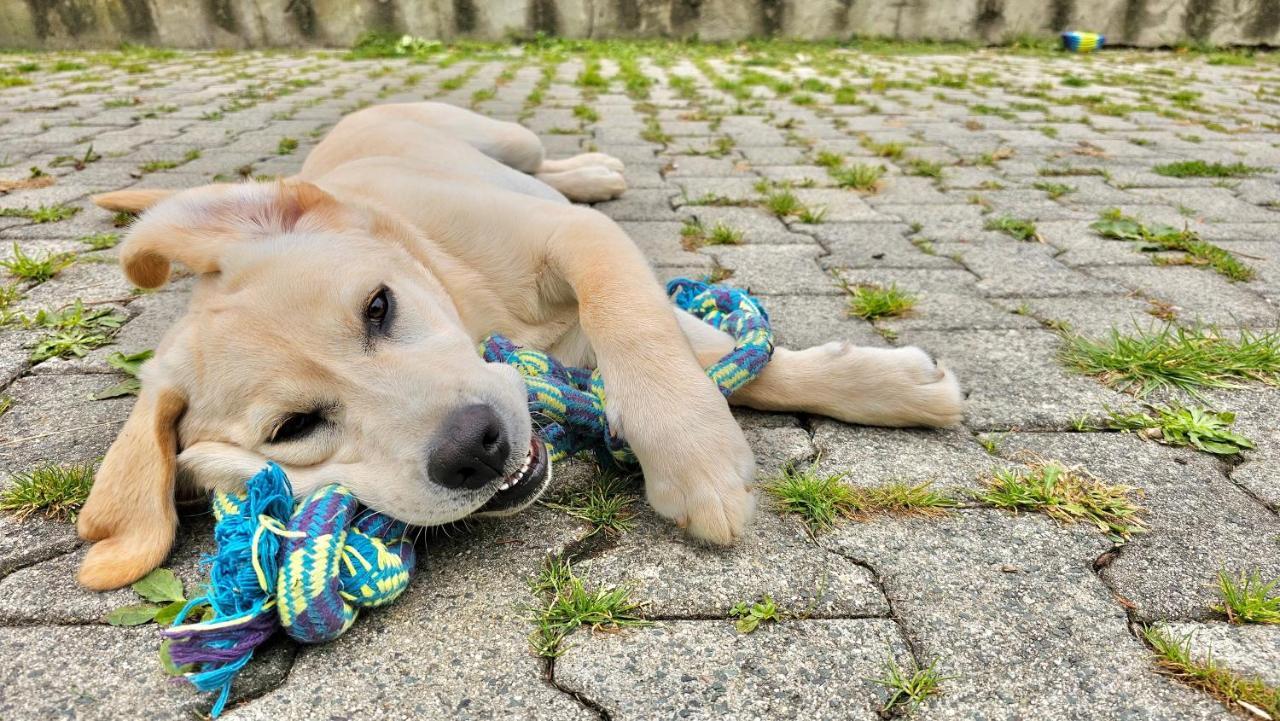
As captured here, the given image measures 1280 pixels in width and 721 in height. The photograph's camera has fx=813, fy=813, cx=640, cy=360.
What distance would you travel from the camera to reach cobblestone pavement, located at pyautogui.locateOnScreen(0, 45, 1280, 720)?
144 cm

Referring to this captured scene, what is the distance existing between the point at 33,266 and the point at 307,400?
247 cm

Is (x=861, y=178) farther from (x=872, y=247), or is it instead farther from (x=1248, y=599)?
(x=1248, y=599)

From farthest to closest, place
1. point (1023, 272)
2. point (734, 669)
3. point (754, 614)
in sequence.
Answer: point (1023, 272), point (754, 614), point (734, 669)

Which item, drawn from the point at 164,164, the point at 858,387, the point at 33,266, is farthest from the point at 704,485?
the point at 164,164

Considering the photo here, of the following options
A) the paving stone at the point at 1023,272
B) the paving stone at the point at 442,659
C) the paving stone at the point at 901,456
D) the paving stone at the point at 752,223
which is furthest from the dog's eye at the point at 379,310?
the paving stone at the point at 1023,272

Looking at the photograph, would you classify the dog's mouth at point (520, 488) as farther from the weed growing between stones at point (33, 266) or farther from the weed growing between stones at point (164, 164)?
the weed growing between stones at point (164, 164)

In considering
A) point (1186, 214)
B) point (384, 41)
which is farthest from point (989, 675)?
point (384, 41)

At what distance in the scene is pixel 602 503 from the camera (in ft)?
6.35

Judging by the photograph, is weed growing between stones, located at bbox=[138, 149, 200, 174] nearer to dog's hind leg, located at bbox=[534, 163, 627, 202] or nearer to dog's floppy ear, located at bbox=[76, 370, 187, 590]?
dog's hind leg, located at bbox=[534, 163, 627, 202]

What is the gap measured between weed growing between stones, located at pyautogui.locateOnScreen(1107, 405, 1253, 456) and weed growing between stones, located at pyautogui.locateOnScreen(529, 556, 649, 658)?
4.82 feet

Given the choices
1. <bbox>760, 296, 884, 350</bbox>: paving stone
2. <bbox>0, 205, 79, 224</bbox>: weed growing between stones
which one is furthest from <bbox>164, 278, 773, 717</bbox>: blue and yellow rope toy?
<bbox>0, 205, 79, 224</bbox>: weed growing between stones

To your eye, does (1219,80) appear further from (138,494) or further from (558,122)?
(138,494)

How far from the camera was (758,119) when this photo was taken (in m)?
7.07

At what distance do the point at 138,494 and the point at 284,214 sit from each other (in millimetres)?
880
